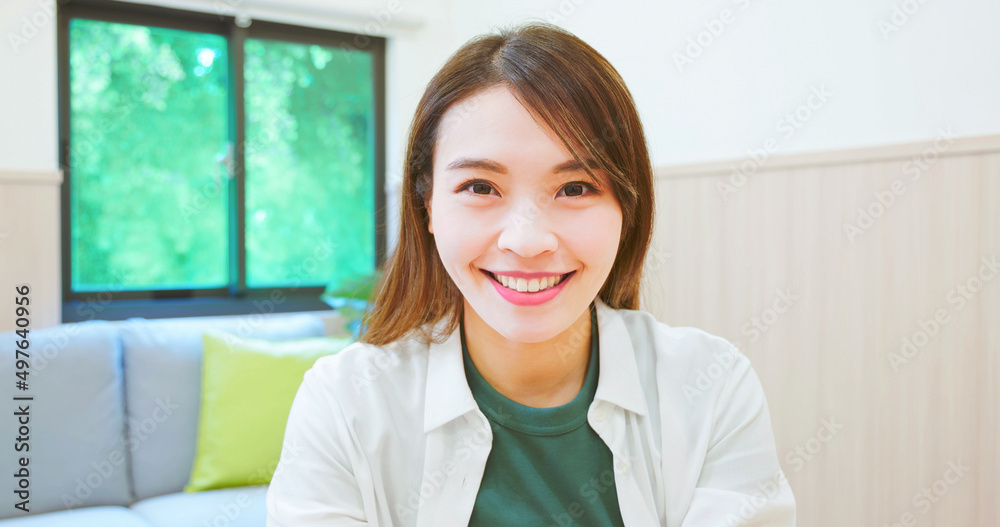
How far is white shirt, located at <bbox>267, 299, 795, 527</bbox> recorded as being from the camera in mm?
1054

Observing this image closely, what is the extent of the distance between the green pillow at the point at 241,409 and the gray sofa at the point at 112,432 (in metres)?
0.05

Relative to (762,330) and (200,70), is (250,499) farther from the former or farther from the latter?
(200,70)

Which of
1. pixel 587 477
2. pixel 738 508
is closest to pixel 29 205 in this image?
pixel 587 477

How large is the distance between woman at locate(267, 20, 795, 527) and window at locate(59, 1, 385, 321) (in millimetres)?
2181

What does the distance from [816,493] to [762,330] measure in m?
0.43

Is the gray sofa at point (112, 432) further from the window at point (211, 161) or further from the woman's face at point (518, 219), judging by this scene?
the woman's face at point (518, 219)

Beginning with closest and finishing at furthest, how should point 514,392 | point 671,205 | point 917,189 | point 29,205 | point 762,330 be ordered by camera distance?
point 514,392
point 917,189
point 762,330
point 671,205
point 29,205

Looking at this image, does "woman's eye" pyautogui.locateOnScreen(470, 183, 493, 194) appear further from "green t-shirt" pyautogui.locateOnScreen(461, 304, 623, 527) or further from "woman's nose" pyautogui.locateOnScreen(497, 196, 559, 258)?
"green t-shirt" pyautogui.locateOnScreen(461, 304, 623, 527)

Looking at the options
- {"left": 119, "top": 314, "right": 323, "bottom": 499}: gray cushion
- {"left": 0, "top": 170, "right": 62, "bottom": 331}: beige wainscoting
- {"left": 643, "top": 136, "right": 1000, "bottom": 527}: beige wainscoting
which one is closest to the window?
{"left": 0, "top": 170, "right": 62, "bottom": 331}: beige wainscoting

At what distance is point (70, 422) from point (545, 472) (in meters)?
1.81

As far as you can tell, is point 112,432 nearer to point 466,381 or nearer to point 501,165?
point 466,381

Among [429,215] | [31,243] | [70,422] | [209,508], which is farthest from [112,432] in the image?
[429,215]

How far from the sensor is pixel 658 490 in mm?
1127

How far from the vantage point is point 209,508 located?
2.23 m
